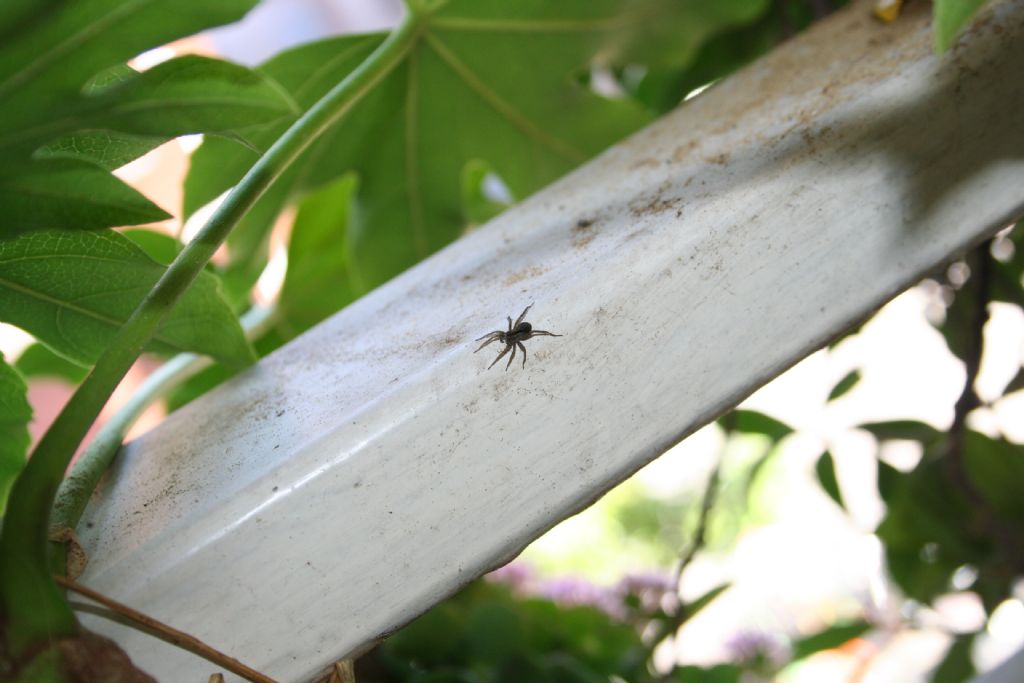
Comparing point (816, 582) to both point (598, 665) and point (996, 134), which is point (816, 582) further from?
point (996, 134)

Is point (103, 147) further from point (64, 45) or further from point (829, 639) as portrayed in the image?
point (829, 639)

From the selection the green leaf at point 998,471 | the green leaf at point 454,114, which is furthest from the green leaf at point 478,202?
the green leaf at point 998,471

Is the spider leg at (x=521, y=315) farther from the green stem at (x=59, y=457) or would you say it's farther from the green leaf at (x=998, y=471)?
the green leaf at (x=998, y=471)

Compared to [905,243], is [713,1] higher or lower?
higher

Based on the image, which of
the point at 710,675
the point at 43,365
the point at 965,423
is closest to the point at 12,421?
the point at 43,365

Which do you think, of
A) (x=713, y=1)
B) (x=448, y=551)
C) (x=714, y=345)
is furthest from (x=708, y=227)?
(x=713, y=1)

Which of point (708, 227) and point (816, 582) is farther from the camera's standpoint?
point (816, 582)

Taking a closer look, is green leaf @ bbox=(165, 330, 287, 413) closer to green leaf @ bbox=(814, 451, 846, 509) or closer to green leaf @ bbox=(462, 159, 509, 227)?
green leaf @ bbox=(462, 159, 509, 227)

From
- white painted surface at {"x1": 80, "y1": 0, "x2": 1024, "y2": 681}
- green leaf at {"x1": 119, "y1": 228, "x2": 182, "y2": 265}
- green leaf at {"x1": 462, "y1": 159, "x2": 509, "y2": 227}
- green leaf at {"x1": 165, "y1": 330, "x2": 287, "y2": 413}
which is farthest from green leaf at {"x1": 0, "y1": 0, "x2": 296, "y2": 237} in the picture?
green leaf at {"x1": 462, "y1": 159, "x2": 509, "y2": 227}
